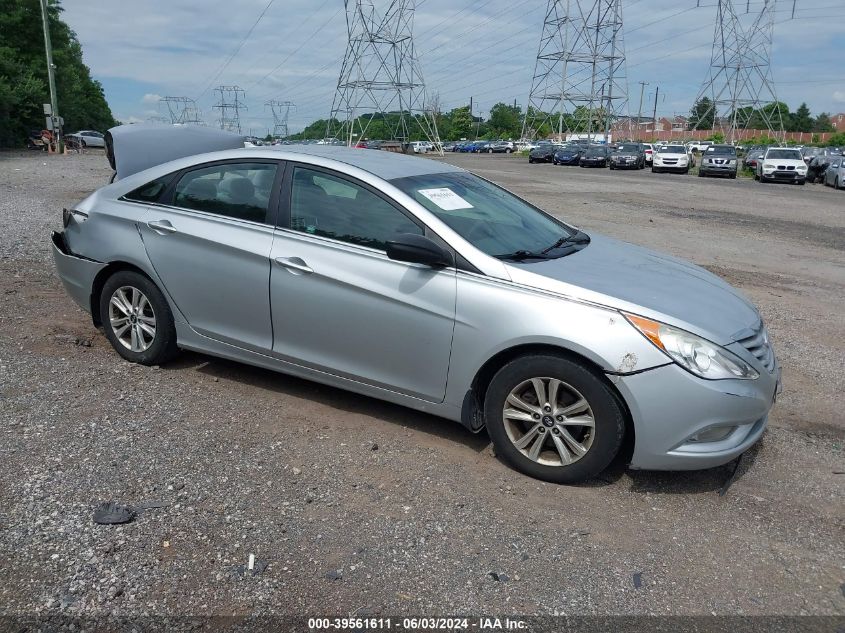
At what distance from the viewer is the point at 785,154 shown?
3259cm

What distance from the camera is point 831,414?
480 cm

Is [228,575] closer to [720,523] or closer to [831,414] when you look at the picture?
[720,523]

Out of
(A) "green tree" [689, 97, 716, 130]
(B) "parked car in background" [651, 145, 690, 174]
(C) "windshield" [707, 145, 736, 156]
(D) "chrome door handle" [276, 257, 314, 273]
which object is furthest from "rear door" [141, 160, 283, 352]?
(A) "green tree" [689, 97, 716, 130]

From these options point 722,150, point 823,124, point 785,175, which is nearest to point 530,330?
point 785,175

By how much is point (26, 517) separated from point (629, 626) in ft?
8.79

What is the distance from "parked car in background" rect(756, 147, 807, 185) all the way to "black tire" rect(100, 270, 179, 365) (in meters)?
32.4

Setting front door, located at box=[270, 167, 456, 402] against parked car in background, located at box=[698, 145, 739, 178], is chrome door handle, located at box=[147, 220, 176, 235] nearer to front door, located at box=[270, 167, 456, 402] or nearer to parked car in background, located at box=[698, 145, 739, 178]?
front door, located at box=[270, 167, 456, 402]

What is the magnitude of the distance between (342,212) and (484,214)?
899 mm

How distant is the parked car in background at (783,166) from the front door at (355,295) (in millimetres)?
32095

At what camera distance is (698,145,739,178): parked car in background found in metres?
35.1

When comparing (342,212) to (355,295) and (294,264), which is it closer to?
(294,264)

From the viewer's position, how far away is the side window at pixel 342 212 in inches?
164

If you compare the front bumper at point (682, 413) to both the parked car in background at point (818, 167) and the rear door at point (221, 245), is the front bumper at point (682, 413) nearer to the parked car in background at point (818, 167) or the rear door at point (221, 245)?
the rear door at point (221, 245)

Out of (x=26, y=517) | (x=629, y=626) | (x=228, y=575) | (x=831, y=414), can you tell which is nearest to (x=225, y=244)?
(x=26, y=517)
